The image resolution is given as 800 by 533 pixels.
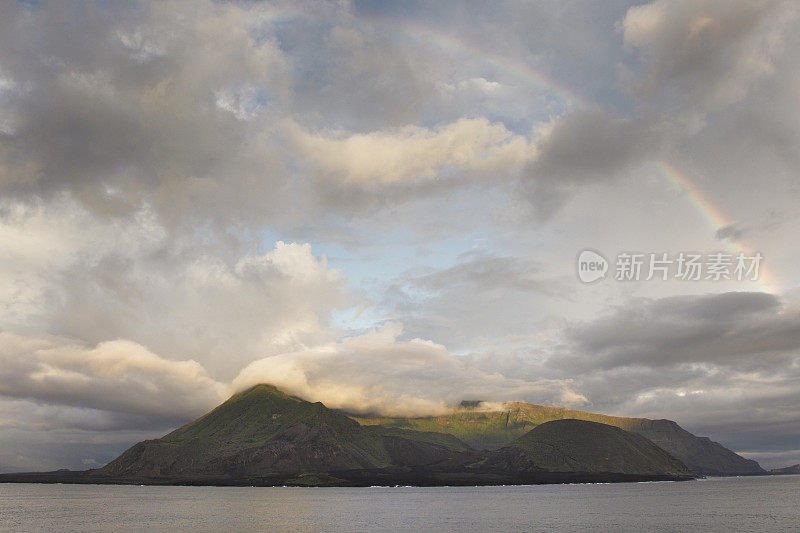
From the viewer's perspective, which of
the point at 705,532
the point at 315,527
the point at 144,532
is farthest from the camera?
the point at 315,527

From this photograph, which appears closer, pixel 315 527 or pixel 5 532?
pixel 5 532

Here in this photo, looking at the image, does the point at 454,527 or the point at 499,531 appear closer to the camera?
the point at 499,531

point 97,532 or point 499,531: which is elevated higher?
point 499,531

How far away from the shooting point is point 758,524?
609 feet

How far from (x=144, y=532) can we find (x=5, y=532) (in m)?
43.9

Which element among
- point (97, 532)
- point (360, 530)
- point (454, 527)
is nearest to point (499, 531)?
point (454, 527)

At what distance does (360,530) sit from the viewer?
17862 cm

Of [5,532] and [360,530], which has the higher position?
[360,530]

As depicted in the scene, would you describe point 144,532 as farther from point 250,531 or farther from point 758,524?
point 758,524

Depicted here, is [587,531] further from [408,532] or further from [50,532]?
[50,532]

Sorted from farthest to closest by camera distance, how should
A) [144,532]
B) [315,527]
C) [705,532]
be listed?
[315,527], [144,532], [705,532]

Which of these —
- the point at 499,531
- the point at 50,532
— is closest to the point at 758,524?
the point at 499,531

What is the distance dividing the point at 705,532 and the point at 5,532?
212443 millimetres

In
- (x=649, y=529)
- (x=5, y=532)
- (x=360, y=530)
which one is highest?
(x=649, y=529)
